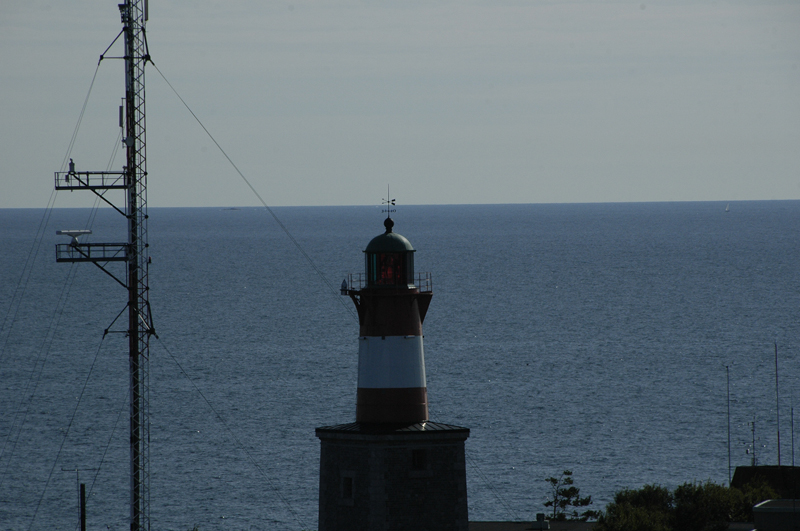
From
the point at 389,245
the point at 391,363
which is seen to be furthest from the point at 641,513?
the point at 389,245

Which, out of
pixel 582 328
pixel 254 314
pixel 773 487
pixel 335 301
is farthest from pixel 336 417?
pixel 335 301

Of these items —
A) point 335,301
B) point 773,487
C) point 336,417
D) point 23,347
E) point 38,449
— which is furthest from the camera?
point 335,301

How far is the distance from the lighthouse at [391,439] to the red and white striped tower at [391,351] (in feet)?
0.10

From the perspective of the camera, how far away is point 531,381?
112m

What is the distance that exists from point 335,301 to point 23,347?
66.2 meters

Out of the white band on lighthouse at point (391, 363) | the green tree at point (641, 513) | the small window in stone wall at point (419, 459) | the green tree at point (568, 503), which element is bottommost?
the green tree at point (568, 503)

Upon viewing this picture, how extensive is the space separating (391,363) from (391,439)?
2302 mm

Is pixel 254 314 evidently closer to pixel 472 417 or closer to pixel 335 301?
pixel 335 301

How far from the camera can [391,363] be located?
110ft

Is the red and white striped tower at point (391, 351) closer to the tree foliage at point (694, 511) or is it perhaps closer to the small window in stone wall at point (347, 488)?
the small window in stone wall at point (347, 488)

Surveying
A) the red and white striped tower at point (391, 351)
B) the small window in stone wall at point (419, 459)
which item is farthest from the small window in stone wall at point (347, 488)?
the small window in stone wall at point (419, 459)

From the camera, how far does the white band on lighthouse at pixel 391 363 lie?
110 feet

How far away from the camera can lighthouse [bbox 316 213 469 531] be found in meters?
33.0

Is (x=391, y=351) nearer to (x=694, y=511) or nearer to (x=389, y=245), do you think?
A: (x=389, y=245)
